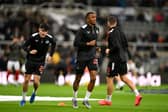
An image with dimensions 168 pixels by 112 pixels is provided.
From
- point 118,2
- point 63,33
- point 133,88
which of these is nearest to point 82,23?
point 63,33

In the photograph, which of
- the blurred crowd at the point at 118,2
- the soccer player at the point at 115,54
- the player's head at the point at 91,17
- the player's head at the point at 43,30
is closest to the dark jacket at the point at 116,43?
the soccer player at the point at 115,54

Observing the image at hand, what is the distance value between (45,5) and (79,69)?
22645mm

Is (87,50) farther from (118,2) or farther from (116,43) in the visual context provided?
(118,2)

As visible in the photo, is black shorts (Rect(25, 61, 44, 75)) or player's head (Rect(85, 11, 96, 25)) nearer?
player's head (Rect(85, 11, 96, 25))

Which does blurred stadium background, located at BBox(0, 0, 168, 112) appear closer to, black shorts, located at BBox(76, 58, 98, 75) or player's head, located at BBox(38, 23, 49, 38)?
player's head, located at BBox(38, 23, 49, 38)

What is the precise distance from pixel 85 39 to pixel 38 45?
1603 millimetres

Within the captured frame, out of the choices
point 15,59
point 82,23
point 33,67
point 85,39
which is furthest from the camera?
point 82,23

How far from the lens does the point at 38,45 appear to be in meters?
21.5

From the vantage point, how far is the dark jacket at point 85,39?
20.8m

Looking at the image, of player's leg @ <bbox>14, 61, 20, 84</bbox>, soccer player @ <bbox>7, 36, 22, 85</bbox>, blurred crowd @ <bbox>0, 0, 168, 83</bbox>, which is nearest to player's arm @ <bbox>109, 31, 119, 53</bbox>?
soccer player @ <bbox>7, 36, 22, 85</bbox>

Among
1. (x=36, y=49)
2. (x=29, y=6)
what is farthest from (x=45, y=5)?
(x=36, y=49)

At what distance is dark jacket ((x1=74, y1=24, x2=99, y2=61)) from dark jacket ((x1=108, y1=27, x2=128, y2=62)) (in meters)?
1.04

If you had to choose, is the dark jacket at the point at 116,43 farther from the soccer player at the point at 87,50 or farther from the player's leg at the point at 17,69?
Result: the player's leg at the point at 17,69

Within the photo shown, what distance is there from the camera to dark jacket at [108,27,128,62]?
21.8 m
